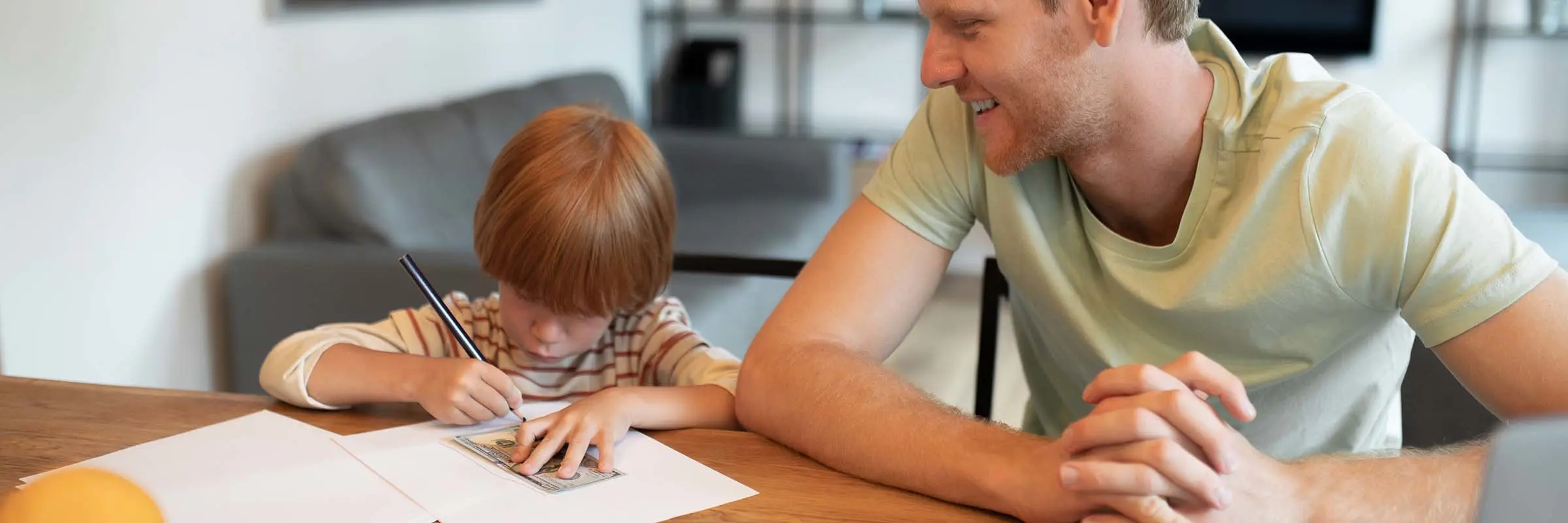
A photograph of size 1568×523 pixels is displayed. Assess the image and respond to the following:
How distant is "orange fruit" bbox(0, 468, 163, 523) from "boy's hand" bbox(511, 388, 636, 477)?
11.8 inches

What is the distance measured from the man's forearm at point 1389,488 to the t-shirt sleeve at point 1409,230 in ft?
0.59

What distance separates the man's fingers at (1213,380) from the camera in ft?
2.91

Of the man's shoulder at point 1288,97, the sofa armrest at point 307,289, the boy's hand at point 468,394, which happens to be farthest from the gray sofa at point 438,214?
the man's shoulder at point 1288,97

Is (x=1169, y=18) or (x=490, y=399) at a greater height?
(x=1169, y=18)

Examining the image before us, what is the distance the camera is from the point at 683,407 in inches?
45.9

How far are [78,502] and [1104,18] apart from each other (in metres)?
0.93

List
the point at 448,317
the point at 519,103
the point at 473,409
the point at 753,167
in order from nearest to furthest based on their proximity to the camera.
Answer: the point at 473,409 → the point at 448,317 → the point at 519,103 → the point at 753,167

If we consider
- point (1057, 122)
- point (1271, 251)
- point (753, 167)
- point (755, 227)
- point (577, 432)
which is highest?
point (1057, 122)

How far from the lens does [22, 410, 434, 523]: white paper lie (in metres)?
0.91

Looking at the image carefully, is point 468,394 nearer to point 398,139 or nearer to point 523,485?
point 523,485

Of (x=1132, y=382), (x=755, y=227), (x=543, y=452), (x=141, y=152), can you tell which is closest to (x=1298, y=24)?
(x=755, y=227)

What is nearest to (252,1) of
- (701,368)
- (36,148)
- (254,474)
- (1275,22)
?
(36,148)

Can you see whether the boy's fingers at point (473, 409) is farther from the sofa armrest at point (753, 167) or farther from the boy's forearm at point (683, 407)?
the sofa armrest at point (753, 167)

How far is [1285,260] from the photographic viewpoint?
1.17 metres
